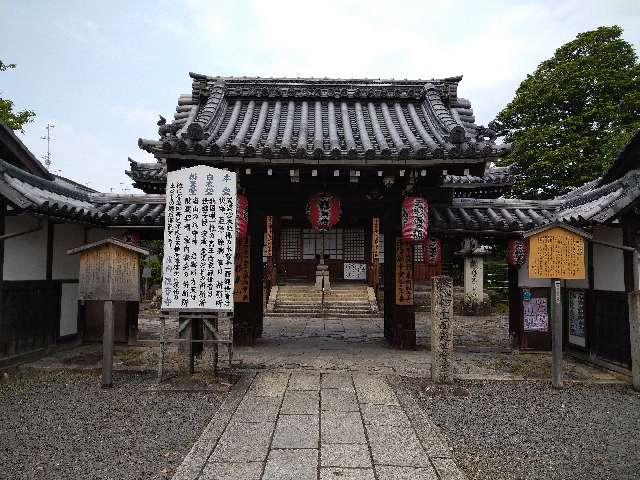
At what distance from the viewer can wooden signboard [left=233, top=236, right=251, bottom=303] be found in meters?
10.6

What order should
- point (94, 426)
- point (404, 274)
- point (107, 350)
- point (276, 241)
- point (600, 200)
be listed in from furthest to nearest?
point (276, 241) → point (404, 274) → point (600, 200) → point (107, 350) → point (94, 426)

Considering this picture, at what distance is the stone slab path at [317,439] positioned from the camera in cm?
428

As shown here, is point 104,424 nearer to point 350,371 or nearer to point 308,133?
point 350,371

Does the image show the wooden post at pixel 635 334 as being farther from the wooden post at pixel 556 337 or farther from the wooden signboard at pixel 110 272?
the wooden signboard at pixel 110 272

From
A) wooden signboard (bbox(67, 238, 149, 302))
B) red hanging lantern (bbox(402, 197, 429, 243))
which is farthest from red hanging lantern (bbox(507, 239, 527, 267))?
wooden signboard (bbox(67, 238, 149, 302))

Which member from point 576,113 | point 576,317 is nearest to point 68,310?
point 576,317

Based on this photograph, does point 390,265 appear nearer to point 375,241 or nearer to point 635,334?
point 635,334

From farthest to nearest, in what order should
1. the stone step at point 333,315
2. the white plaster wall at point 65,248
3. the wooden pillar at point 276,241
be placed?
1. the wooden pillar at point 276,241
2. the stone step at point 333,315
3. the white plaster wall at point 65,248

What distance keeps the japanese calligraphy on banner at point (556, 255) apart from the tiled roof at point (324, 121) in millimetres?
1904

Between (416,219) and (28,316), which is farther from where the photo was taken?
(416,219)

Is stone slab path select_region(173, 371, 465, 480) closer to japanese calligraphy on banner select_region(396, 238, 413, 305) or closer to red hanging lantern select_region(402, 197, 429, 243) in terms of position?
red hanging lantern select_region(402, 197, 429, 243)

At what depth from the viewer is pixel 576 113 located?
23.8 meters

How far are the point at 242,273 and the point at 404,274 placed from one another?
3.97m

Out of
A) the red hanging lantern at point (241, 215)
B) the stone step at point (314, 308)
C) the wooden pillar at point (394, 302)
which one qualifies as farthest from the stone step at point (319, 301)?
the red hanging lantern at point (241, 215)
